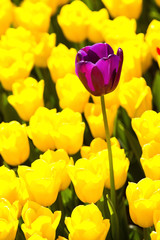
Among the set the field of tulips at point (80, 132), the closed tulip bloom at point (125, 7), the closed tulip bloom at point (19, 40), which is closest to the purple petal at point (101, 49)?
the field of tulips at point (80, 132)

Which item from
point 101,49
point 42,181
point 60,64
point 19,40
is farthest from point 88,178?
point 19,40

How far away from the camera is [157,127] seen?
1.68 metres

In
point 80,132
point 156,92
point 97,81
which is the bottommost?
point 156,92

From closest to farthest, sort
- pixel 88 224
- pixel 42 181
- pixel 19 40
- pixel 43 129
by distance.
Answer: pixel 88 224
pixel 42 181
pixel 43 129
pixel 19 40

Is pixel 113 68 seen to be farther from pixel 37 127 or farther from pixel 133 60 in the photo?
pixel 133 60

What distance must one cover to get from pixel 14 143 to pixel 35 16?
908mm

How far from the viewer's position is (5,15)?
262 cm

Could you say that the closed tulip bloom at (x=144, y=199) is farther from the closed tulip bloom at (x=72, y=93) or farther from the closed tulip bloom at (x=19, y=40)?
the closed tulip bloom at (x=19, y=40)

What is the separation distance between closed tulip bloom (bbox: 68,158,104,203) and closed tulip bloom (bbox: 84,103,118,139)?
1.04 ft

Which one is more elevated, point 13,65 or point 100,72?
point 100,72

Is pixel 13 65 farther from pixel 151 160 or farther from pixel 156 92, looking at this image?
pixel 151 160

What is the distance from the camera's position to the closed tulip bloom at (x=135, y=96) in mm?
1894

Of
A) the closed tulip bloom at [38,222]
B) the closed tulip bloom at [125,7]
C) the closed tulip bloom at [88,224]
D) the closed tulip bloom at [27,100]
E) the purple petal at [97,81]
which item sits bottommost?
the closed tulip bloom at [27,100]

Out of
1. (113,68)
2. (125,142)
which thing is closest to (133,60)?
(125,142)
